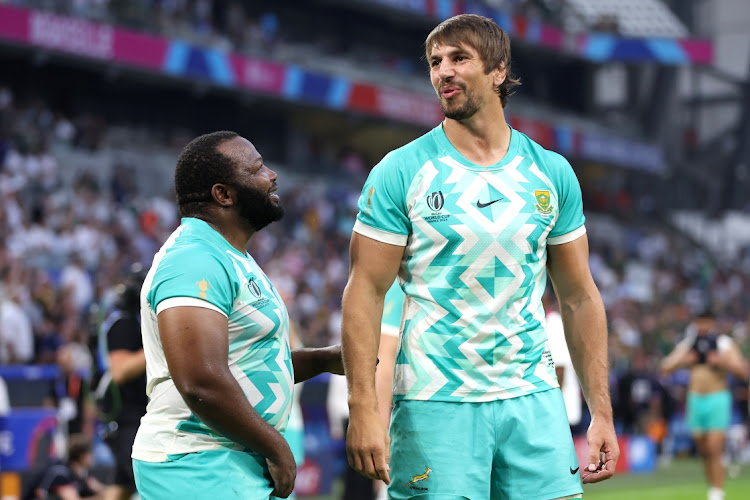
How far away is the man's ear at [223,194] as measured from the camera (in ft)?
12.5

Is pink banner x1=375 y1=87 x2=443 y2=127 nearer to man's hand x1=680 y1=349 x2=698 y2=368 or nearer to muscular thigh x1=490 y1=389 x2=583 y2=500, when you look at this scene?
man's hand x1=680 y1=349 x2=698 y2=368

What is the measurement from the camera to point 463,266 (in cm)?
→ 394

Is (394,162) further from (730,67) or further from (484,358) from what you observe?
(730,67)

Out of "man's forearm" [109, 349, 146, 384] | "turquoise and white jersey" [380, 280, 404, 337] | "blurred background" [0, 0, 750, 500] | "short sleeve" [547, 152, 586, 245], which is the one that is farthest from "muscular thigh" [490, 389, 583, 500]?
"blurred background" [0, 0, 750, 500]

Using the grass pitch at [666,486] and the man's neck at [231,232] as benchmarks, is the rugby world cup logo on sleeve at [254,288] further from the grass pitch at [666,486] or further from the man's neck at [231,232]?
the grass pitch at [666,486]

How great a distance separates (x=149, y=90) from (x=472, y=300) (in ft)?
77.8

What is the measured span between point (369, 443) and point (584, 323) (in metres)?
1.01

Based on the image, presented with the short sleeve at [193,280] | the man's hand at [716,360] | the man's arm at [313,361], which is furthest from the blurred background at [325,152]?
the short sleeve at [193,280]

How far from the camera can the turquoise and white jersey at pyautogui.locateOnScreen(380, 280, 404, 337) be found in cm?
554

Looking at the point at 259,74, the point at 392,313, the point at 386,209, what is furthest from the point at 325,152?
the point at 386,209

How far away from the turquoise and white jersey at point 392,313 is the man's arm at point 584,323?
1.37m

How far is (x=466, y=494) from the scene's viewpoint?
12.8ft

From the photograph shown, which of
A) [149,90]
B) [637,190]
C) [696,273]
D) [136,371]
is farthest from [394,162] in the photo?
[637,190]

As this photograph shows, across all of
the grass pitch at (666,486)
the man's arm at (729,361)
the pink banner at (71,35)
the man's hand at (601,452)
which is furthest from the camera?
the pink banner at (71,35)
